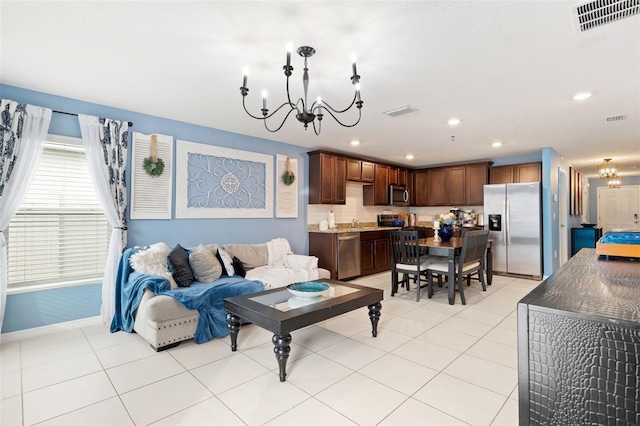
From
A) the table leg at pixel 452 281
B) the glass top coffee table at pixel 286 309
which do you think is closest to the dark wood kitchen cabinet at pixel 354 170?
the table leg at pixel 452 281

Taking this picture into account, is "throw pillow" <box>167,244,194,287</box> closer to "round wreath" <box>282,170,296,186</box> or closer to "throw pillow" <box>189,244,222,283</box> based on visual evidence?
"throw pillow" <box>189,244,222,283</box>

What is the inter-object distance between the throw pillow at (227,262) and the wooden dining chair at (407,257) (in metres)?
2.28

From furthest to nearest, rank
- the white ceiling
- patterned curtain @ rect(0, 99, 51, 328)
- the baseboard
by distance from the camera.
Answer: the baseboard < patterned curtain @ rect(0, 99, 51, 328) < the white ceiling

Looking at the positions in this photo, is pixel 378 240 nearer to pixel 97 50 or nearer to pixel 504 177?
pixel 504 177

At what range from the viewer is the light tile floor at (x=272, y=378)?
1.95 m

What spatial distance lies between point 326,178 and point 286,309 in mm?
3423

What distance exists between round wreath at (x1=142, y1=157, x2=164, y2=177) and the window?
588 mm

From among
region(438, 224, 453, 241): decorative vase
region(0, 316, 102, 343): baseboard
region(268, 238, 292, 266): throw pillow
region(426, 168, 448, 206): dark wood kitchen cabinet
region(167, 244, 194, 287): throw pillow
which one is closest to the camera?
region(0, 316, 102, 343): baseboard

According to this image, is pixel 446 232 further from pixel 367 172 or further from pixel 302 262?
pixel 302 262

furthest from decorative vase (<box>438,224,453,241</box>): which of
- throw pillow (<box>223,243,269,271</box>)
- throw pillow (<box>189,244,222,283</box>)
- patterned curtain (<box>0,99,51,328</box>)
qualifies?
patterned curtain (<box>0,99,51,328</box>)

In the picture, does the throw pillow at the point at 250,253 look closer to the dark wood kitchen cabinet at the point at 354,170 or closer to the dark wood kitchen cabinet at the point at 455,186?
the dark wood kitchen cabinet at the point at 354,170

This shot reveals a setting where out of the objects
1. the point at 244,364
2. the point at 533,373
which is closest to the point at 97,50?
the point at 244,364

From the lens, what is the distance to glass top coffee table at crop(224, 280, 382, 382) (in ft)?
7.61

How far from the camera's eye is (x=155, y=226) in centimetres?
392
